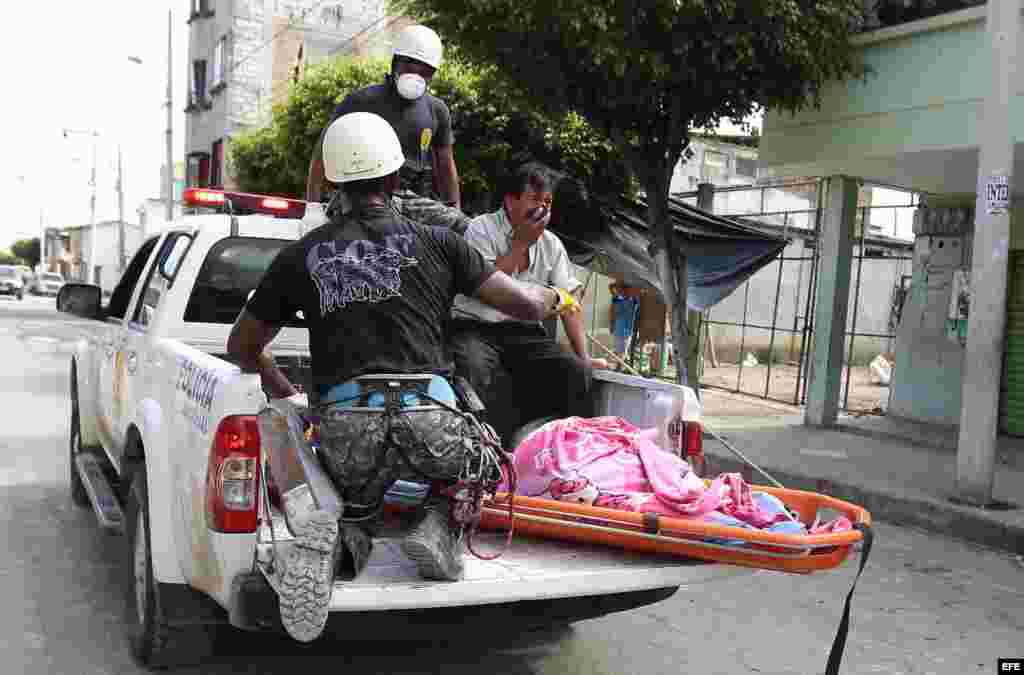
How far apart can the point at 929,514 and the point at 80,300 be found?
19.5 feet

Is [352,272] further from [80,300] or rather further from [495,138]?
[495,138]

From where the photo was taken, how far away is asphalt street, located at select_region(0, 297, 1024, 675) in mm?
3967

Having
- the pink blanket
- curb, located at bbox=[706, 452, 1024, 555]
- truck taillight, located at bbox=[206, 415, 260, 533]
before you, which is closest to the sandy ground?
curb, located at bbox=[706, 452, 1024, 555]

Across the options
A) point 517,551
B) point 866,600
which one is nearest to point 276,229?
point 517,551

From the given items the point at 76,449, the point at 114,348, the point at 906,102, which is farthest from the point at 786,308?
the point at 114,348

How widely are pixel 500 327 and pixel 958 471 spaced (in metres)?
4.56

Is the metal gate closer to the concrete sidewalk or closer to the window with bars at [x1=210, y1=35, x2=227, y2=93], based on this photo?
the concrete sidewalk

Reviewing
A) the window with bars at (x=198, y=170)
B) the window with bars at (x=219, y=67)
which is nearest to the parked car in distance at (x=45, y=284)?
the window with bars at (x=198, y=170)

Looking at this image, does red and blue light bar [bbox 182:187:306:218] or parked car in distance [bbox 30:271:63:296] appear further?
parked car in distance [bbox 30:271:63:296]

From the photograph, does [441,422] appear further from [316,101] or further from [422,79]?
[316,101]

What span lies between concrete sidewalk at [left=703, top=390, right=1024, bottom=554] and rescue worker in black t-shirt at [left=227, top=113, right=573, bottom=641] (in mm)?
5174

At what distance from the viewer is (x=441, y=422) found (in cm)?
308

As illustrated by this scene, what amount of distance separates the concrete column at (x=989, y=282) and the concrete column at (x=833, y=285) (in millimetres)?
3761

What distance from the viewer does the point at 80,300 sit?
526cm
